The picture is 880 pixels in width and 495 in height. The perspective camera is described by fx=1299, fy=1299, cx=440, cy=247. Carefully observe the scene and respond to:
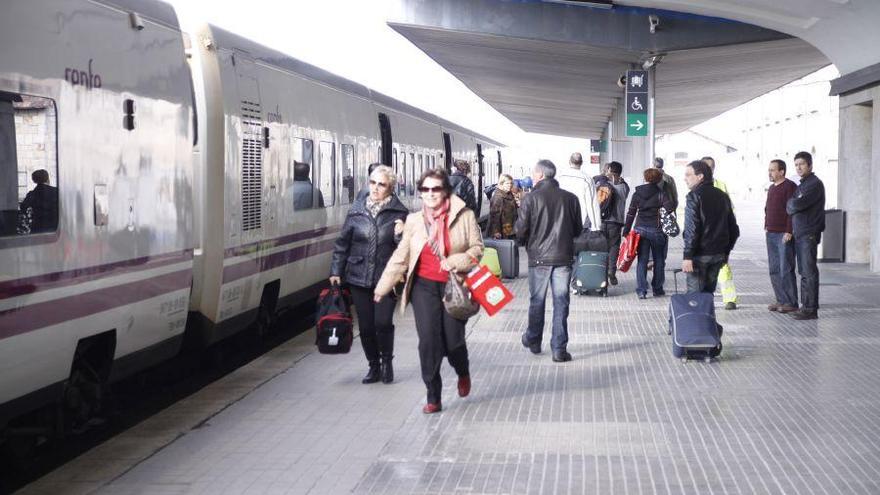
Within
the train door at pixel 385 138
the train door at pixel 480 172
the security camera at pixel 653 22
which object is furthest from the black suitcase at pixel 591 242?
the train door at pixel 480 172

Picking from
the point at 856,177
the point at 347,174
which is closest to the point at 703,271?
the point at 347,174

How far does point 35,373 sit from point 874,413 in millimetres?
5577

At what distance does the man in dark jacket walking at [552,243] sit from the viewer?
11.5 meters

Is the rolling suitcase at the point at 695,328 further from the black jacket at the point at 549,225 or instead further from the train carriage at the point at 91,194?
the train carriage at the point at 91,194

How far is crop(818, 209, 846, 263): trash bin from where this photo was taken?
2400 cm

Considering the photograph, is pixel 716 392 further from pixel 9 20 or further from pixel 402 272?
pixel 9 20

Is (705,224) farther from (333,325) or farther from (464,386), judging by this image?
(333,325)

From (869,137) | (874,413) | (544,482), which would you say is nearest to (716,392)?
(874,413)

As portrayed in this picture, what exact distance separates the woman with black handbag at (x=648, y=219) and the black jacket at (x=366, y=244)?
24.9ft

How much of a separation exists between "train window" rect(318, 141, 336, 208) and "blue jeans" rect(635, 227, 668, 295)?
4296mm

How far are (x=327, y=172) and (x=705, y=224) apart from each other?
523 centimetres

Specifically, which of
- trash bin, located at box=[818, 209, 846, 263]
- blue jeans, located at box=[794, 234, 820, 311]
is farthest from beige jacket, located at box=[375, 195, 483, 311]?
trash bin, located at box=[818, 209, 846, 263]

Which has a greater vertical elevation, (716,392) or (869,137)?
(869,137)

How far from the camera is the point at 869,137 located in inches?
905
